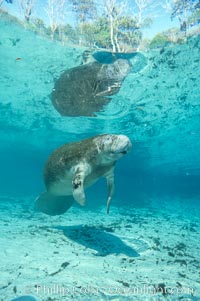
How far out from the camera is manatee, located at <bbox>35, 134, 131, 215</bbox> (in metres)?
5.32

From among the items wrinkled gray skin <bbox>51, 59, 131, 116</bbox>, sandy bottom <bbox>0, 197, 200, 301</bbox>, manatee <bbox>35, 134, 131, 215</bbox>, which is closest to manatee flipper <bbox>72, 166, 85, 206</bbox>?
manatee <bbox>35, 134, 131, 215</bbox>

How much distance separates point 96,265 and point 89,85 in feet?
32.3

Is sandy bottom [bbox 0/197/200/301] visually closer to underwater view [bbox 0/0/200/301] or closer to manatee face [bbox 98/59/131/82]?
underwater view [bbox 0/0/200/301]

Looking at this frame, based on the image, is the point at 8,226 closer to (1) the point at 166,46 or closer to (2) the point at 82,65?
(2) the point at 82,65

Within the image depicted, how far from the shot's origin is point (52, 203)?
8.10 m

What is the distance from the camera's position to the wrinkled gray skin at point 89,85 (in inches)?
452

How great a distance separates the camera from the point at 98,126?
23.6m

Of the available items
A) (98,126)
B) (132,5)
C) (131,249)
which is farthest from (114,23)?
(98,126)

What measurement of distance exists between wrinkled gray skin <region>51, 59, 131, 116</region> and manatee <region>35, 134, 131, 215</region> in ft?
21.2

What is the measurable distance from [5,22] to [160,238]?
11.3 meters

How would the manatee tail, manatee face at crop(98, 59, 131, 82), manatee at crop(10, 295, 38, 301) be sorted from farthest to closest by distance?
manatee face at crop(98, 59, 131, 82), the manatee tail, manatee at crop(10, 295, 38, 301)

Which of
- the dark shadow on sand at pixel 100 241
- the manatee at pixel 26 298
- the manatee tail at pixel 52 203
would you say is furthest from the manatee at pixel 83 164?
the manatee at pixel 26 298

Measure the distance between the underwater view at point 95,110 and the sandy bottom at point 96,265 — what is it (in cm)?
3

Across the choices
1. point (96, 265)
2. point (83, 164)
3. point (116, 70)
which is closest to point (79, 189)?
point (83, 164)
